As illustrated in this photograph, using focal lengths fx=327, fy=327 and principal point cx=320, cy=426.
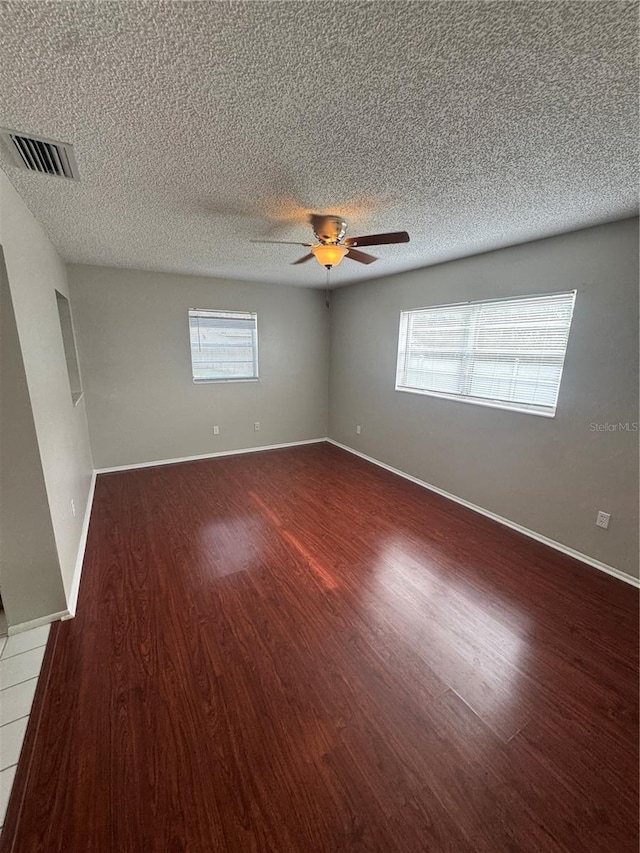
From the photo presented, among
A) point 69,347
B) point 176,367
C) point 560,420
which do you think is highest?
point 69,347

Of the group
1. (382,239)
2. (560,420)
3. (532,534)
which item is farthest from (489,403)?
(382,239)

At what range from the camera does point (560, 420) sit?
2.55 m

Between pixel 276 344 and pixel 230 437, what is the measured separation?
1522 mm

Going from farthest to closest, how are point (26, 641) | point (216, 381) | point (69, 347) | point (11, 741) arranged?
1. point (216, 381)
2. point (69, 347)
3. point (26, 641)
4. point (11, 741)

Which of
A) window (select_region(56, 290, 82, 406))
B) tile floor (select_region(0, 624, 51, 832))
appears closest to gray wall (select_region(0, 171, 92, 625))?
tile floor (select_region(0, 624, 51, 832))

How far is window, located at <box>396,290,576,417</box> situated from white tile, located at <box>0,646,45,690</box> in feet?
11.8

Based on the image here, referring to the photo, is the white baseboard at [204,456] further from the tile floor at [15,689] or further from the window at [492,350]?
the tile floor at [15,689]

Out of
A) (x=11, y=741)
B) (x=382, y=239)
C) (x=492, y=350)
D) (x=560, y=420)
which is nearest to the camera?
(x=11, y=741)

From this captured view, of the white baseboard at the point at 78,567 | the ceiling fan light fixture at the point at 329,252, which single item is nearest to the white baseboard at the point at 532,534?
the ceiling fan light fixture at the point at 329,252

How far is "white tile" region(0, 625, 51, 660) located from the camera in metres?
1.69

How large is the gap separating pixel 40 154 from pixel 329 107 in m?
1.33

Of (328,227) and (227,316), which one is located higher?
(328,227)

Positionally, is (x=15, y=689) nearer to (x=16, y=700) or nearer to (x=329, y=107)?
(x=16, y=700)

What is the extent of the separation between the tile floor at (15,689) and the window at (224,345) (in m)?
3.18
